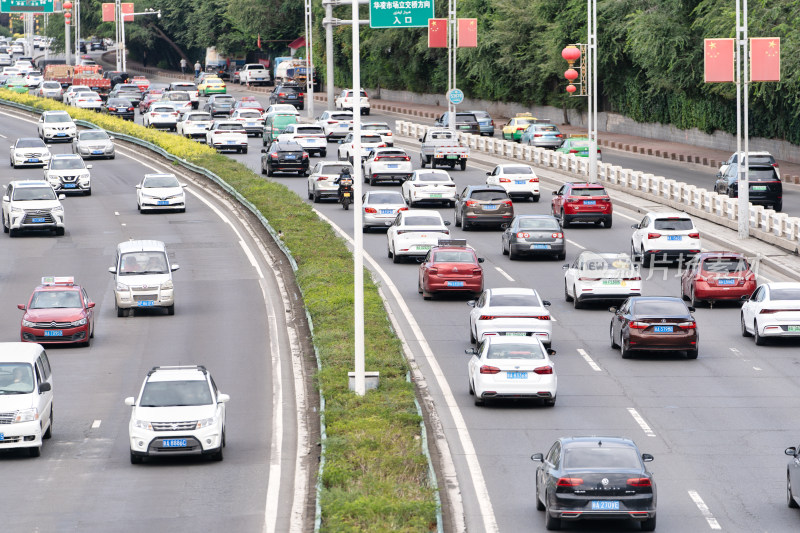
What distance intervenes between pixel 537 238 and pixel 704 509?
79.6ft

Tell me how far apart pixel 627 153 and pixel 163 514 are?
62889mm

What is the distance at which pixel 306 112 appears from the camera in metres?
106

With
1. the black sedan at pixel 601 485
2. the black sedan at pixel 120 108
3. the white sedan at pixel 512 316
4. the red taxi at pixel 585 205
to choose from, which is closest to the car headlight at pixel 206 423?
the black sedan at pixel 601 485

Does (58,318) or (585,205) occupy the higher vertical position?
(585,205)

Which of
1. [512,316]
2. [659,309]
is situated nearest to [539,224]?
[512,316]

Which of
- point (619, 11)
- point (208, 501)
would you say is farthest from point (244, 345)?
point (619, 11)

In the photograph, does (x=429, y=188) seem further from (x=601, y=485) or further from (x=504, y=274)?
(x=601, y=485)

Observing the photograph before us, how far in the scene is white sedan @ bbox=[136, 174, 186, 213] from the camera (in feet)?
186

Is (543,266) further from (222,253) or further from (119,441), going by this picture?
(119,441)

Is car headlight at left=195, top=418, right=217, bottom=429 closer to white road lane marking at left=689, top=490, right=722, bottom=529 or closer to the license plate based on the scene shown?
the license plate

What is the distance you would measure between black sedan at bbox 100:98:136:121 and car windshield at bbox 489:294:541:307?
70519 millimetres

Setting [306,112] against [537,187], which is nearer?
[537,187]

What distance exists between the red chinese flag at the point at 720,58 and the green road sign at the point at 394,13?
65.1 ft

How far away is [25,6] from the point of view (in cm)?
11169
